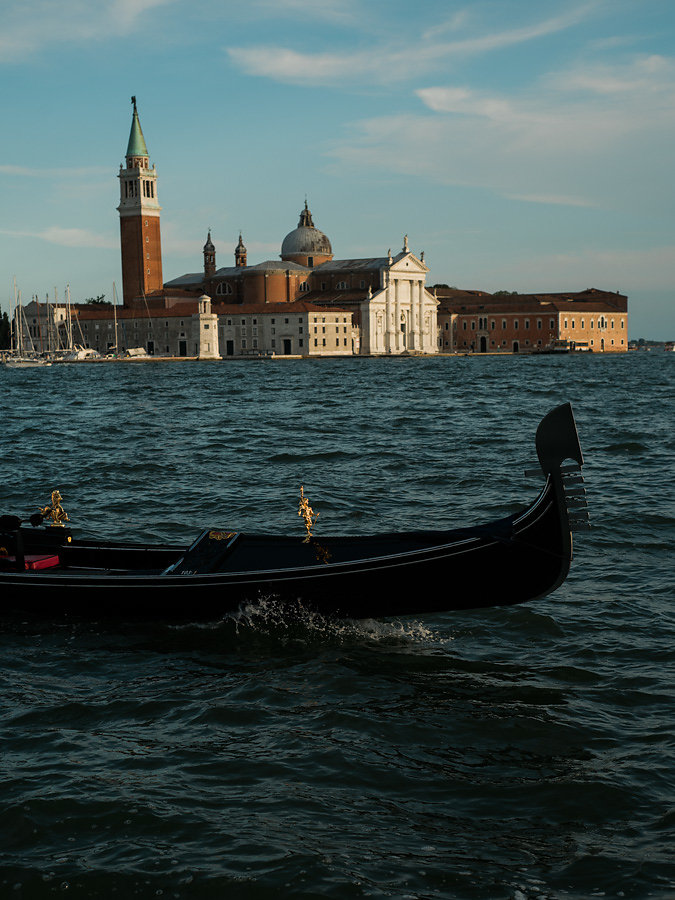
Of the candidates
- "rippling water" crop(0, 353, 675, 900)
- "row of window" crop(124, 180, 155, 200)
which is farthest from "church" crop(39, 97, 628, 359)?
"rippling water" crop(0, 353, 675, 900)

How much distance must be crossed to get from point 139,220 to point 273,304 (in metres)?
15.1

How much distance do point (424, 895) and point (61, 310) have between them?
98109 mm

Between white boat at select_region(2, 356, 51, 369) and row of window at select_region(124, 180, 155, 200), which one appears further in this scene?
row of window at select_region(124, 180, 155, 200)

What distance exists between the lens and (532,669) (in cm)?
621

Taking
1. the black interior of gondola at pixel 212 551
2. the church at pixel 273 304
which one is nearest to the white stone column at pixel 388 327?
the church at pixel 273 304

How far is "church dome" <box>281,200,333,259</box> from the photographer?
102000 mm

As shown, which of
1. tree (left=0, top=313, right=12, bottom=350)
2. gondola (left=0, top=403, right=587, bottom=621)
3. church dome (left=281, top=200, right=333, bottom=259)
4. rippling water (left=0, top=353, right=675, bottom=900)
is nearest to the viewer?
rippling water (left=0, top=353, right=675, bottom=900)

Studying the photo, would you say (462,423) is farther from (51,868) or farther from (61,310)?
(61,310)

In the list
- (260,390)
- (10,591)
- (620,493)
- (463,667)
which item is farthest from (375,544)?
(260,390)

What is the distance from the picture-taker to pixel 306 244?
335 feet

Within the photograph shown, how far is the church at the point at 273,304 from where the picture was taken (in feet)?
298

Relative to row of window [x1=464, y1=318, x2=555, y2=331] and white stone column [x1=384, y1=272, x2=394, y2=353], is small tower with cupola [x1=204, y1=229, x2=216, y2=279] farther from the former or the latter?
row of window [x1=464, y1=318, x2=555, y2=331]

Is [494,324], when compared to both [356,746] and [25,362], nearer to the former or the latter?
[25,362]

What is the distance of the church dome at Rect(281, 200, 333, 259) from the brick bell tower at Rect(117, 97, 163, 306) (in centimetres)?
1499
